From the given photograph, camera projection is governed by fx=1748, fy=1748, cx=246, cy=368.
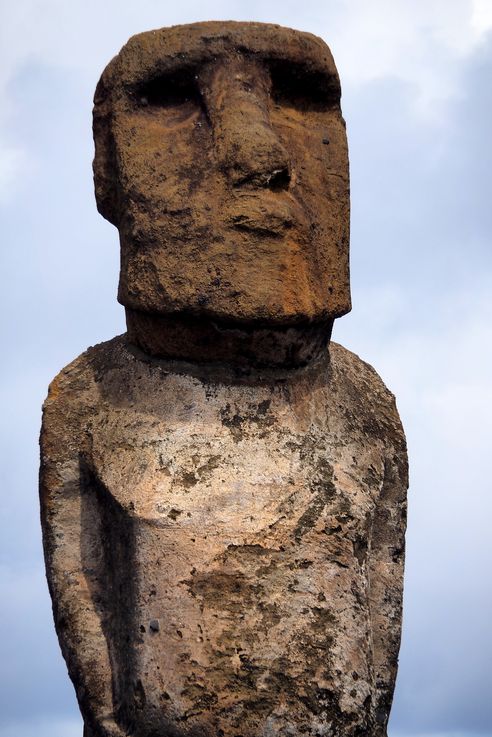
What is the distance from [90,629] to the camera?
197 inches

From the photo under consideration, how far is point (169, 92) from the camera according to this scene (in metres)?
4.92

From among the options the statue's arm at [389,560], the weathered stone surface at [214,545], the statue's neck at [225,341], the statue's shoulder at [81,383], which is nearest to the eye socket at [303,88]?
the statue's neck at [225,341]

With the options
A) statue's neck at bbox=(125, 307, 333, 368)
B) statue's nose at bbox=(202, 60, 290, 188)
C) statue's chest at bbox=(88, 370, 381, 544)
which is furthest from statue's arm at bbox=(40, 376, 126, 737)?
statue's nose at bbox=(202, 60, 290, 188)

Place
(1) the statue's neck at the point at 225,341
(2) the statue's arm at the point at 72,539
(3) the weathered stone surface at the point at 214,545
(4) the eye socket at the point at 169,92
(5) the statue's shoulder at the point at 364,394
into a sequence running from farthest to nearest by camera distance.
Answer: (5) the statue's shoulder at the point at 364,394 < (2) the statue's arm at the point at 72,539 < (4) the eye socket at the point at 169,92 < (1) the statue's neck at the point at 225,341 < (3) the weathered stone surface at the point at 214,545

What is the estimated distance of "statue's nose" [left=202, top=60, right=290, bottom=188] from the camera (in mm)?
4691

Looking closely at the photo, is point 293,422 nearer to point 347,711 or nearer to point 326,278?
point 326,278

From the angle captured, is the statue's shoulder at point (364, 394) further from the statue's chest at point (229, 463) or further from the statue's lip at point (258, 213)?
the statue's lip at point (258, 213)

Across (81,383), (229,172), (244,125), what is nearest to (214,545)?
(81,383)

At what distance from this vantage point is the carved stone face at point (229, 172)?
468cm

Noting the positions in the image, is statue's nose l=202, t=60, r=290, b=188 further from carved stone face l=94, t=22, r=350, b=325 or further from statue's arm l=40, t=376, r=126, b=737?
statue's arm l=40, t=376, r=126, b=737

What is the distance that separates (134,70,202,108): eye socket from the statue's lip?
363 mm

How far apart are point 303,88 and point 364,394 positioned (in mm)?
935

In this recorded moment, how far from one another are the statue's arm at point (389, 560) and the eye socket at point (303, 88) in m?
1.00

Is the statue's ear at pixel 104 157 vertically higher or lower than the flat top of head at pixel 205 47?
lower
